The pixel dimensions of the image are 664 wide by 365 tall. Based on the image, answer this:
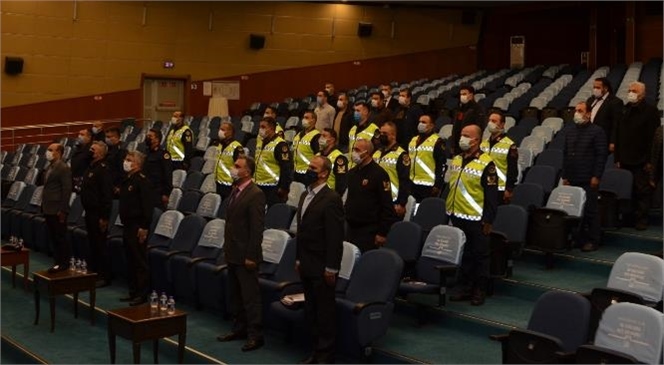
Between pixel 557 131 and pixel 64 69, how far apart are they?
10348 millimetres

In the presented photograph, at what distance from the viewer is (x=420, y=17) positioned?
68.2 feet

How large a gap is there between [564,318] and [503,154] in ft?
9.64

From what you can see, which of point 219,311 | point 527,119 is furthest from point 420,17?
point 219,311

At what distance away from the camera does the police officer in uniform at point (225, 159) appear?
8500 mm

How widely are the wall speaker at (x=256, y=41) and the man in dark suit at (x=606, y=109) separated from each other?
11782 millimetres

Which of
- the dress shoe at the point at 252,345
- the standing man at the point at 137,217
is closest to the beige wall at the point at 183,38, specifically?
the standing man at the point at 137,217

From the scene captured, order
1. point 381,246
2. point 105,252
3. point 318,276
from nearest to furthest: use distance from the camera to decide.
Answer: point 318,276
point 381,246
point 105,252

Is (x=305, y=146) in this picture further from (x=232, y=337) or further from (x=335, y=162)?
(x=232, y=337)

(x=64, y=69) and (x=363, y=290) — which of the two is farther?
(x=64, y=69)

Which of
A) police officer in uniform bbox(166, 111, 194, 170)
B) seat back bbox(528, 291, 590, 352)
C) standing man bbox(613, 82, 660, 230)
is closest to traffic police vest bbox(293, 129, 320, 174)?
police officer in uniform bbox(166, 111, 194, 170)

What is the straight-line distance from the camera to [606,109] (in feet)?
25.0

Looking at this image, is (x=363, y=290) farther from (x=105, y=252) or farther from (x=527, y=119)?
(x=527, y=119)

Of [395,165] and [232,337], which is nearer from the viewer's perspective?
[232,337]

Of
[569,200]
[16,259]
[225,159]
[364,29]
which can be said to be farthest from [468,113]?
[364,29]
